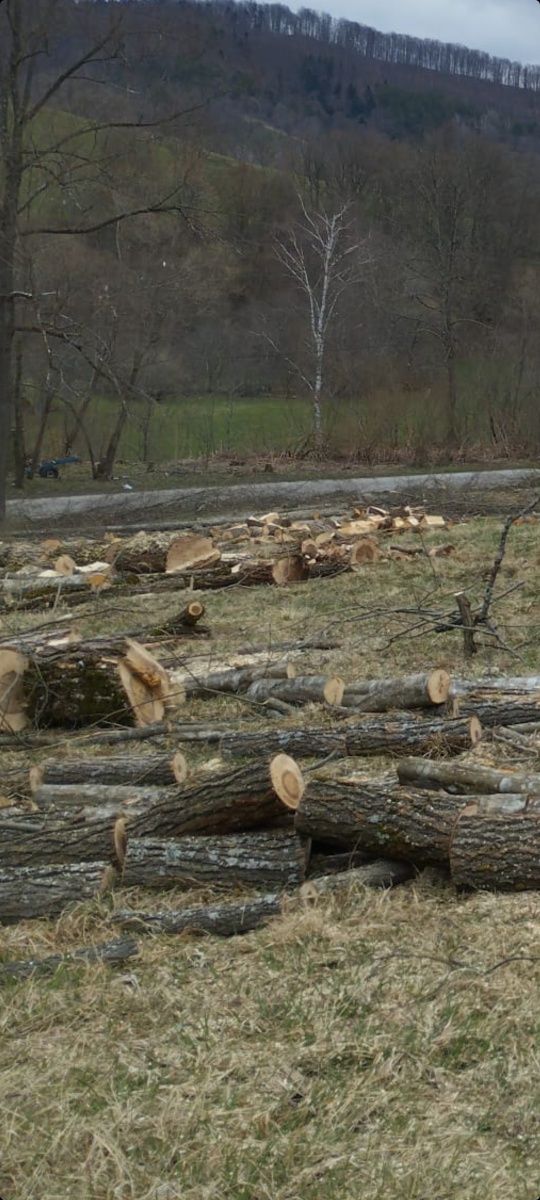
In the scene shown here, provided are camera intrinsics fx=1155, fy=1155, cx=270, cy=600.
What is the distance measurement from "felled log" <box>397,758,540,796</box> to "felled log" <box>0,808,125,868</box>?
1192 mm

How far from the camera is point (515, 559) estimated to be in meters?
11.1

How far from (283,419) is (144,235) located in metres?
5.89

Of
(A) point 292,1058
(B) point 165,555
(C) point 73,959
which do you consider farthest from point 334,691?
(B) point 165,555

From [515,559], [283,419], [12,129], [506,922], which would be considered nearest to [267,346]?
[283,419]

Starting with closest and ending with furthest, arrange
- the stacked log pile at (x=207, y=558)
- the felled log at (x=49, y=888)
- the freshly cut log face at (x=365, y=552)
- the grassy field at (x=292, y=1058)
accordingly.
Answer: the grassy field at (x=292, y=1058) → the felled log at (x=49, y=888) → the stacked log pile at (x=207, y=558) → the freshly cut log face at (x=365, y=552)

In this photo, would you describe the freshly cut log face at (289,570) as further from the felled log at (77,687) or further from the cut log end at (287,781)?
the cut log end at (287,781)

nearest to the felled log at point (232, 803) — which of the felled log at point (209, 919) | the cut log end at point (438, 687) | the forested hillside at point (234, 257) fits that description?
the felled log at point (209, 919)

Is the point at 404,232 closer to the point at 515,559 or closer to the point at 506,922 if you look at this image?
the point at 515,559

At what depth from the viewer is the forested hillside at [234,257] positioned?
20.0 m

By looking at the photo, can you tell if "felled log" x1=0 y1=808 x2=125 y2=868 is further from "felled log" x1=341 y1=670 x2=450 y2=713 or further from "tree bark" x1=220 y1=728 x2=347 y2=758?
"felled log" x1=341 y1=670 x2=450 y2=713

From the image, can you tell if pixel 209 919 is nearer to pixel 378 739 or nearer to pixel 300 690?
pixel 378 739

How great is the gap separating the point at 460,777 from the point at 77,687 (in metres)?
2.82

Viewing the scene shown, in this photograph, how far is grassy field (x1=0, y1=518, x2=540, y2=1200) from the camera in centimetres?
271

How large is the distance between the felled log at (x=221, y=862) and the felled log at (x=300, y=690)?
7.03 feet
